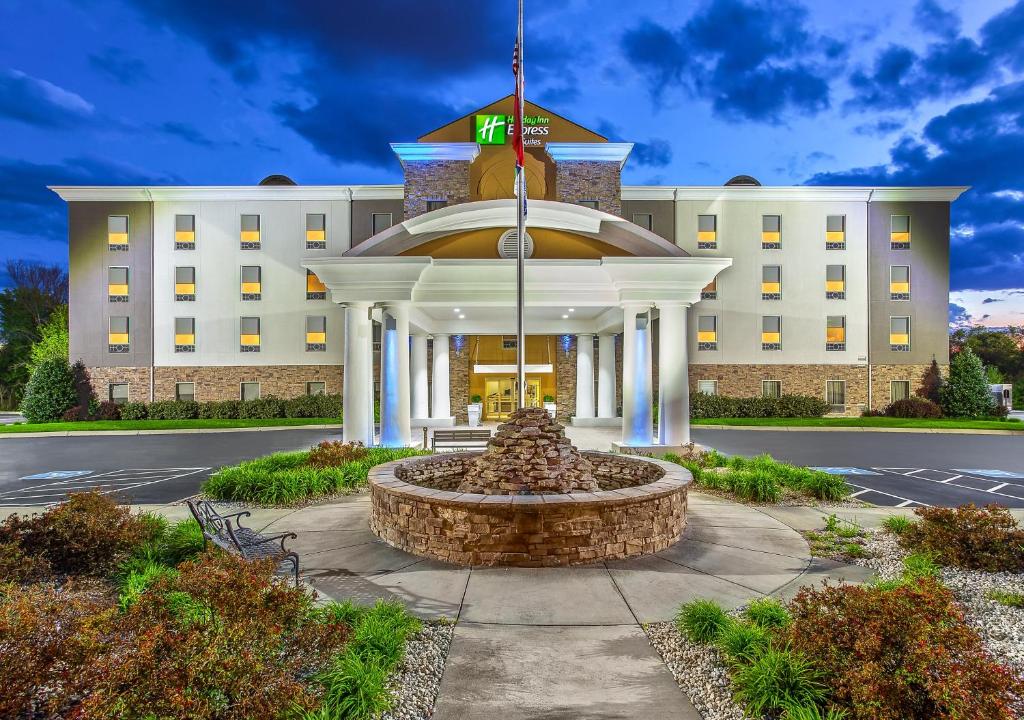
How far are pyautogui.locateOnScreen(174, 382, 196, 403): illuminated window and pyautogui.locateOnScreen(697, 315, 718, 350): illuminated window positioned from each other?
2931 cm

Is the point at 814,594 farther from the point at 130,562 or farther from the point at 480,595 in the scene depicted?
the point at 130,562

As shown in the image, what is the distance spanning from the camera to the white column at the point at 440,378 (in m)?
24.4

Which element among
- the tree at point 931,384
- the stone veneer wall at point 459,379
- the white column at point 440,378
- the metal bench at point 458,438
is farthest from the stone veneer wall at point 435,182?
the tree at point 931,384

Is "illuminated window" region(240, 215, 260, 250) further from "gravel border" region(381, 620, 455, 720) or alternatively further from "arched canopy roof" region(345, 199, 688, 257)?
"gravel border" region(381, 620, 455, 720)

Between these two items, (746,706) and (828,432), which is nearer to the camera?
(746,706)

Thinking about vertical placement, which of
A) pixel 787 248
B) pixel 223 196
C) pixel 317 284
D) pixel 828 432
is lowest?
pixel 828 432

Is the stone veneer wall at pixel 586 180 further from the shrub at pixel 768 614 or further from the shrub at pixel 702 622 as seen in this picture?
the shrub at pixel 702 622

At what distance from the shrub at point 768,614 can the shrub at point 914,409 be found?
2957cm

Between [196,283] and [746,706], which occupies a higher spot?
[196,283]

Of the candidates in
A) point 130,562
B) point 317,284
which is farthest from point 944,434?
point 317,284

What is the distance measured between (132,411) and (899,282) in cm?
4457

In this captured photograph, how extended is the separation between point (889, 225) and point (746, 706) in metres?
34.6

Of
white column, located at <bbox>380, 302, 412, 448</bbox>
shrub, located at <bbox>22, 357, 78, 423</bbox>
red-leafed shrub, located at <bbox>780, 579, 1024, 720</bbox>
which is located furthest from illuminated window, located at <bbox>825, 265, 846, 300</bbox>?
shrub, located at <bbox>22, 357, 78, 423</bbox>

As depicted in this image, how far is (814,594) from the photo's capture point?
4.07m
